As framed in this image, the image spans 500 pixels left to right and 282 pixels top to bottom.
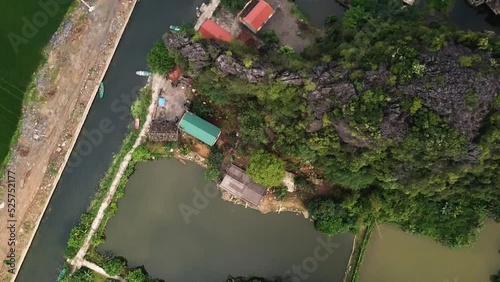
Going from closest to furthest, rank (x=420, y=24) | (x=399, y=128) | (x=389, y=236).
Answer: (x=399, y=128)
(x=420, y=24)
(x=389, y=236)

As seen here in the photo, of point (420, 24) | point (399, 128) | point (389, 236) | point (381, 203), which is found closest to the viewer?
point (399, 128)

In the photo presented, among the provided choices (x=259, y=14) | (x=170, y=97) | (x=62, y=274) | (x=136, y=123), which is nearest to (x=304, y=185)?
(x=170, y=97)

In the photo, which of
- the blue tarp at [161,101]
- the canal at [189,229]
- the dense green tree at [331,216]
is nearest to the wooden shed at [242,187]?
the canal at [189,229]

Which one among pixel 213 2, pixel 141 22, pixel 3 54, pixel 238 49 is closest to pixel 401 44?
pixel 238 49

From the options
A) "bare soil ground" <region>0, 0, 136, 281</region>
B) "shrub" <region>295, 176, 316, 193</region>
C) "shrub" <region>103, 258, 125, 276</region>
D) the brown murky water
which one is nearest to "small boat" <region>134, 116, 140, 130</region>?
"bare soil ground" <region>0, 0, 136, 281</region>

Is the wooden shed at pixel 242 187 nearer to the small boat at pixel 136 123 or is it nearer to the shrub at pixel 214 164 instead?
the shrub at pixel 214 164

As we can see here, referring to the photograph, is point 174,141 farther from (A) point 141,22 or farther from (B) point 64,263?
(B) point 64,263
